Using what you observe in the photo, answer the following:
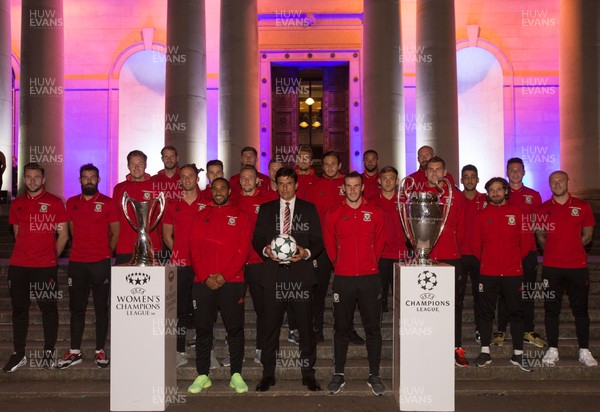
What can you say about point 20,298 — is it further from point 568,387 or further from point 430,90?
point 430,90

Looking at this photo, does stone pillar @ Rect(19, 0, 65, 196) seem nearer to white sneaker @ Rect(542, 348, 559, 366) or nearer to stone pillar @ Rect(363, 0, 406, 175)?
stone pillar @ Rect(363, 0, 406, 175)

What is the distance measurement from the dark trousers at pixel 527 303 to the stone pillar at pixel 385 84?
849 cm

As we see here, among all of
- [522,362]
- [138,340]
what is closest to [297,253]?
[138,340]

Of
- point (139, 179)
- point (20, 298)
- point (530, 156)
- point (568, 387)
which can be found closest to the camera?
point (568, 387)

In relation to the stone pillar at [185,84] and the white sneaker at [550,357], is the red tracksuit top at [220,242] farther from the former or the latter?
the stone pillar at [185,84]

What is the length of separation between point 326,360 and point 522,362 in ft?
9.03

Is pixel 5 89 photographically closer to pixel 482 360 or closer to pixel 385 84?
pixel 385 84

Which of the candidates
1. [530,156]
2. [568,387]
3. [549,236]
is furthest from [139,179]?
[530,156]

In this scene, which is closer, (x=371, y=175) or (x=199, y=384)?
(x=199, y=384)

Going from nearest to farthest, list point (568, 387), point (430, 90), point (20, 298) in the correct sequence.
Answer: point (568, 387) → point (20, 298) → point (430, 90)

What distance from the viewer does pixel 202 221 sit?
24.5 feet

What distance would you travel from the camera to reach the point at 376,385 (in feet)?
23.6

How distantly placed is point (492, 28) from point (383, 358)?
16845 mm

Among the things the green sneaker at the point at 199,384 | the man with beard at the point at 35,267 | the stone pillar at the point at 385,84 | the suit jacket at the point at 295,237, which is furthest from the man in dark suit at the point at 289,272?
the stone pillar at the point at 385,84
